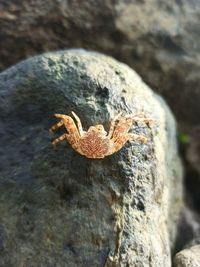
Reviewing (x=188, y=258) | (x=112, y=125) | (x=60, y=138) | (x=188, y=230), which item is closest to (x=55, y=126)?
(x=60, y=138)

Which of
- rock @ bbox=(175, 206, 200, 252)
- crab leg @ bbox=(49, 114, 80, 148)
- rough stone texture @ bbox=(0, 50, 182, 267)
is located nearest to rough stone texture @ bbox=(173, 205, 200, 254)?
rock @ bbox=(175, 206, 200, 252)

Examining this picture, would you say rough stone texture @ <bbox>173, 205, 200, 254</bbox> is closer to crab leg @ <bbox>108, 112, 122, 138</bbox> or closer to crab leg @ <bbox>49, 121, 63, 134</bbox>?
crab leg @ <bbox>108, 112, 122, 138</bbox>

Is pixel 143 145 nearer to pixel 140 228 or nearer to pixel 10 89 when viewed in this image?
pixel 140 228

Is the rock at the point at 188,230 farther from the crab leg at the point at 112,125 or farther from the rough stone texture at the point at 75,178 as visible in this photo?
the crab leg at the point at 112,125

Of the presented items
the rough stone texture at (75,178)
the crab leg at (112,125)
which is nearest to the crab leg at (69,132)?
the rough stone texture at (75,178)

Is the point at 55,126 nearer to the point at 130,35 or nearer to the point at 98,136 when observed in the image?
the point at 98,136

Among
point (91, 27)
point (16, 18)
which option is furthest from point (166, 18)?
point (16, 18)
